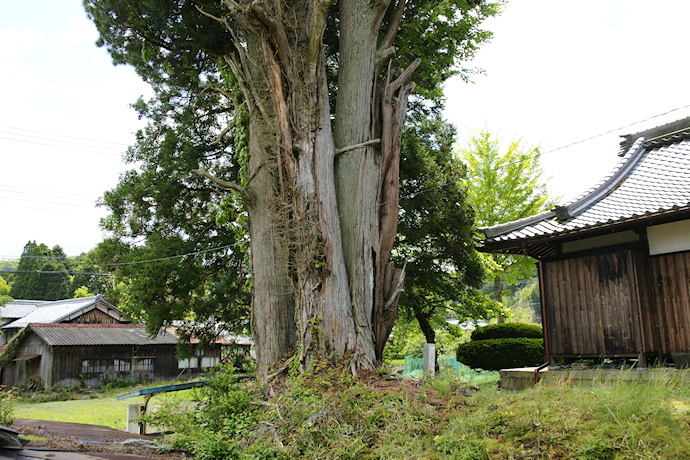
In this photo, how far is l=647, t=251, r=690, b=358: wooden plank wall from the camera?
7.45 m

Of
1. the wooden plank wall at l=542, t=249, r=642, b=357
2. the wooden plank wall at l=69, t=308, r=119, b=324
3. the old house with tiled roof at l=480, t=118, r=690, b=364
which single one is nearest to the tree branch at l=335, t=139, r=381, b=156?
the old house with tiled roof at l=480, t=118, r=690, b=364

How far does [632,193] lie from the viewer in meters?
8.54

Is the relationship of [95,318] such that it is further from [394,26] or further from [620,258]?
[620,258]

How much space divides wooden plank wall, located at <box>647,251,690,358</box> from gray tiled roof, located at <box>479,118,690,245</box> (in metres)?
0.96

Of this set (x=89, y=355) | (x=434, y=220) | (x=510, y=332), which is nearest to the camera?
(x=434, y=220)

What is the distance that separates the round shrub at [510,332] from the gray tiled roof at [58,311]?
73.4 ft

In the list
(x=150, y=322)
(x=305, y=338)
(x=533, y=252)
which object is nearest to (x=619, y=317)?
(x=533, y=252)

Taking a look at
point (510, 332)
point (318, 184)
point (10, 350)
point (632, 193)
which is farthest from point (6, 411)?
point (10, 350)

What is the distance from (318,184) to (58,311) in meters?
29.1

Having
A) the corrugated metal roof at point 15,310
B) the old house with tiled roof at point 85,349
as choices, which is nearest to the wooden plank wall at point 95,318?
the old house with tiled roof at point 85,349

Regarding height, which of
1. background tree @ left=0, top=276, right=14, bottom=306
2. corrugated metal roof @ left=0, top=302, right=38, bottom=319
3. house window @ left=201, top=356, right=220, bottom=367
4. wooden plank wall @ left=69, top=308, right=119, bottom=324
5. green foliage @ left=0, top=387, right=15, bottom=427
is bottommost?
house window @ left=201, top=356, right=220, bottom=367

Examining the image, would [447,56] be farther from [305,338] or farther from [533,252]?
[305,338]

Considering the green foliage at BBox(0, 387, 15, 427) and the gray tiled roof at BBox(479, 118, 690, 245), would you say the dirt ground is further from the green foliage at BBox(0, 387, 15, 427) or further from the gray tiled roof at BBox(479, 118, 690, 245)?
the gray tiled roof at BBox(479, 118, 690, 245)

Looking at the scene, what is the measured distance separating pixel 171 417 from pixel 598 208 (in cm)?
767
